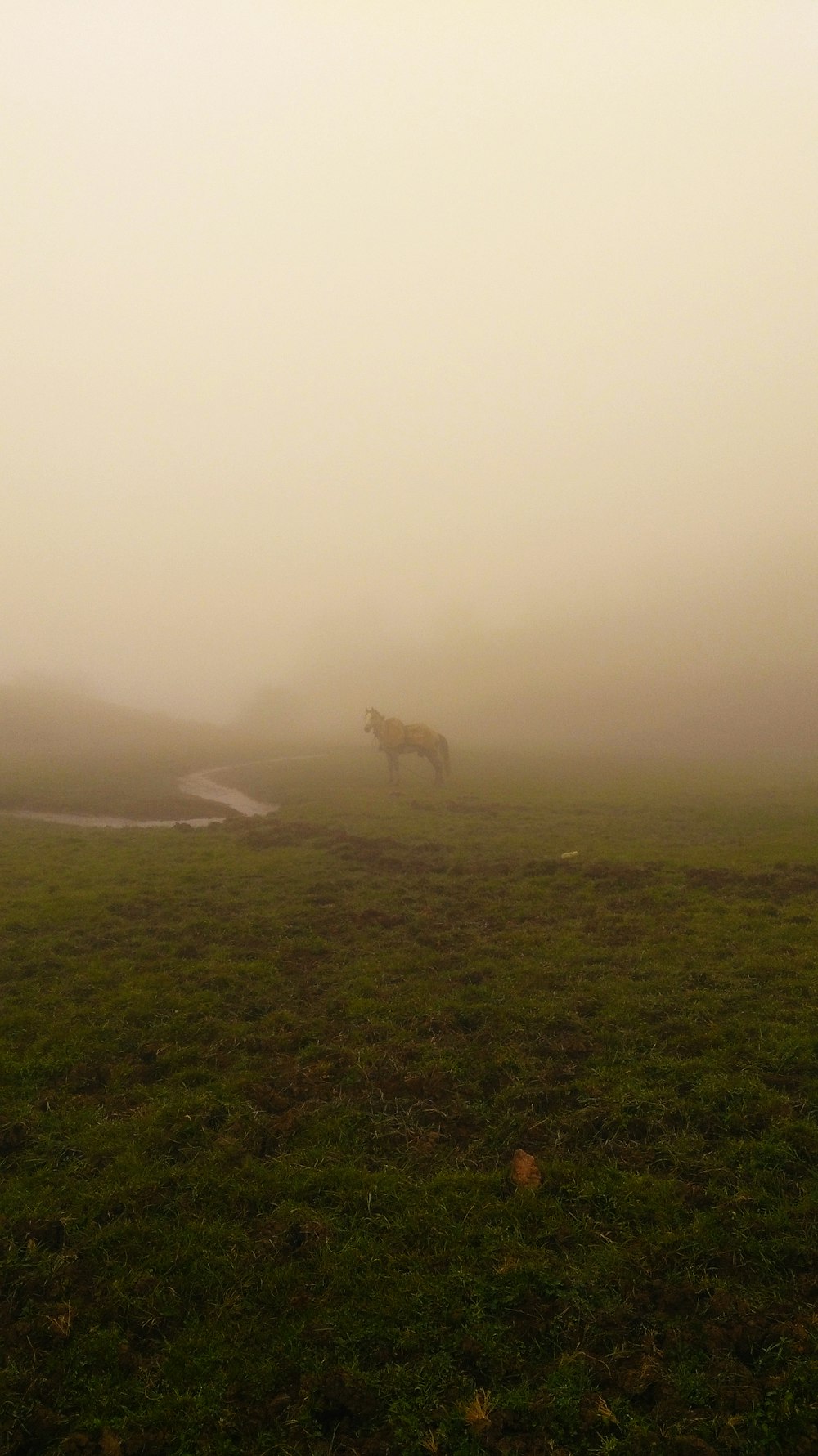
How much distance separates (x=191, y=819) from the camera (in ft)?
113

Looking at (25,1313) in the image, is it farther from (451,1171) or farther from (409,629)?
(409,629)

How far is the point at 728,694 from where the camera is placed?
77.6 metres

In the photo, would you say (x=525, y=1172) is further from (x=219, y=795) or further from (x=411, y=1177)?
(x=219, y=795)

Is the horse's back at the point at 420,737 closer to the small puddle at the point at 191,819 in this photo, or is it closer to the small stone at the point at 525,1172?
the small puddle at the point at 191,819

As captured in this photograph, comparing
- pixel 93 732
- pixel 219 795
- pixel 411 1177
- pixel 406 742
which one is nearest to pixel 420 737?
pixel 406 742

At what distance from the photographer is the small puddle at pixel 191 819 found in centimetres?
3189

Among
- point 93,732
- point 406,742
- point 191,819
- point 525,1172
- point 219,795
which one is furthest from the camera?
point 93,732

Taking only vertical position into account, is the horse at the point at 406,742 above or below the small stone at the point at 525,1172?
above

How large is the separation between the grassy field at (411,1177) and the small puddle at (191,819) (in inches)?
602

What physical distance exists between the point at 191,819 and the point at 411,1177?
28.8 m

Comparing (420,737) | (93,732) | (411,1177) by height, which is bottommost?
(411,1177)

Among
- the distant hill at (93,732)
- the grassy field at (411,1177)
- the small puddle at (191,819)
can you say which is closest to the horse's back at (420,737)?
the small puddle at (191,819)

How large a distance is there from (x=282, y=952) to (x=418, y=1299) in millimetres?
8783

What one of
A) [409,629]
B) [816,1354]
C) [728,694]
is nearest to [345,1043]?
[816,1354]
